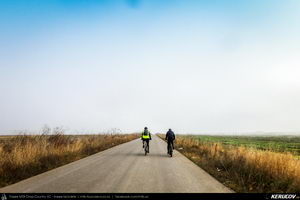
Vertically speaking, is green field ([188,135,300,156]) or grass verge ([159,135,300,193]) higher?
grass verge ([159,135,300,193])

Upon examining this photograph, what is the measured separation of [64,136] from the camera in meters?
22.1

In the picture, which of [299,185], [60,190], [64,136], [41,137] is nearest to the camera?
[60,190]
